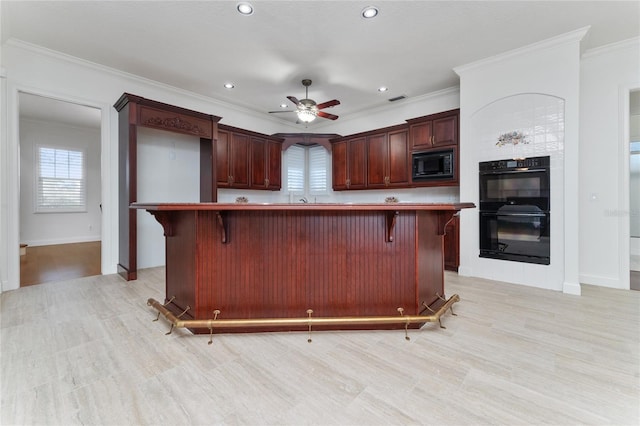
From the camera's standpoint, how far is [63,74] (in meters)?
3.46

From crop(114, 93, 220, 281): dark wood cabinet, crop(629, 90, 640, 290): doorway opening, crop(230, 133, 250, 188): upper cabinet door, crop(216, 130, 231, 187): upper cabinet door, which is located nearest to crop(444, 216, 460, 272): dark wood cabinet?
crop(629, 90, 640, 290): doorway opening

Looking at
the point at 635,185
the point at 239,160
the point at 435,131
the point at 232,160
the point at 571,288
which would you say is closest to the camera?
the point at 571,288

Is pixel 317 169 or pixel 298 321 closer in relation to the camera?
pixel 298 321

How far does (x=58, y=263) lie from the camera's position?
4.43 m

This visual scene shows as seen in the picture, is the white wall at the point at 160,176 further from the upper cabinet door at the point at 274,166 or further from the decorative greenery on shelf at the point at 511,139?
the decorative greenery on shelf at the point at 511,139

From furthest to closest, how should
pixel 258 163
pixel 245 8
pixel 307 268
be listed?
pixel 258 163, pixel 245 8, pixel 307 268

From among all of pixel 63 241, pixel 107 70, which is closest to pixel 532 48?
pixel 107 70

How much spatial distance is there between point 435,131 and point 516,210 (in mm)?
1642

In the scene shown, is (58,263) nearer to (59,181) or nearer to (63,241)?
(63,241)

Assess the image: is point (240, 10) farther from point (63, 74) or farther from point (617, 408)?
point (617, 408)

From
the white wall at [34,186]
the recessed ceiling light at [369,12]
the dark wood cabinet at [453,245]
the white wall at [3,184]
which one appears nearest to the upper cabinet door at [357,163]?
the dark wood cabinet at [453,245]

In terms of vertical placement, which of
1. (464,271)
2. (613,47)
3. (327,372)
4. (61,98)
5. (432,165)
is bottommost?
(327,372)

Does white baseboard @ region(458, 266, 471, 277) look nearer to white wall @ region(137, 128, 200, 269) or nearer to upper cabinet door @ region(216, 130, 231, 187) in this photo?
upper cabinet door @ region(216, 130, 231, 187)

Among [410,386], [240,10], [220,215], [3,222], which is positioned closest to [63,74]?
[3,222]
